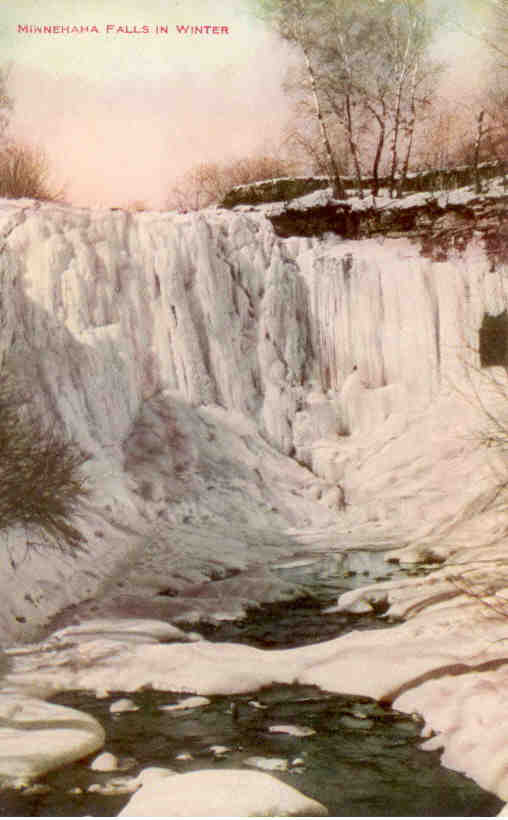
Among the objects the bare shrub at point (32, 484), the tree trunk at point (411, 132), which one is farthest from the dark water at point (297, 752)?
the tree trunk at point (411, 132)

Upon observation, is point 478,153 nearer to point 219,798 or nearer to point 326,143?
point 326,143

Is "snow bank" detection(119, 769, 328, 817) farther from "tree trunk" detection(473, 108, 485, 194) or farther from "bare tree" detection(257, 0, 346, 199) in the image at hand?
"tree trunk" detection(473, 108, 485, 194)

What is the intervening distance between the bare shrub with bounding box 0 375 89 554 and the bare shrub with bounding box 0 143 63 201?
2061 mm

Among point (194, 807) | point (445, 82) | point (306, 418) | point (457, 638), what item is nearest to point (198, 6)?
point (445, 82)

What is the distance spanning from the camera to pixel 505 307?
40.4 ft

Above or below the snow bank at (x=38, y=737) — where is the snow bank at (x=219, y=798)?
below

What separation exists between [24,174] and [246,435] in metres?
3.67

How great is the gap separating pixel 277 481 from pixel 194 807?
6863mm

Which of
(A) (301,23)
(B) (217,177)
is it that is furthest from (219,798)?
(B) (217,177)

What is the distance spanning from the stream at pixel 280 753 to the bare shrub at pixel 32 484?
174 centimetres

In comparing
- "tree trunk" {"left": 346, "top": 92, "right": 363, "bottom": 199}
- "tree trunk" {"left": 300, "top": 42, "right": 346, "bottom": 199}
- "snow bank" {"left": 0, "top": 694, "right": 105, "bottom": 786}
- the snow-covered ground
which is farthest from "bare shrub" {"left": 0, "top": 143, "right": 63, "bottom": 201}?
"snow bank" {"left": 0, "top": 694, "right": 105, "bottom": 786}

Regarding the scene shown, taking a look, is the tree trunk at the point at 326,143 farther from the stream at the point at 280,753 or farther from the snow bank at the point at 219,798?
the snow bank at the point at 219,798

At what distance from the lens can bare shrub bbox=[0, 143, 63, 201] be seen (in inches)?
340

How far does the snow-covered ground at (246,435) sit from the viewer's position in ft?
20.1
